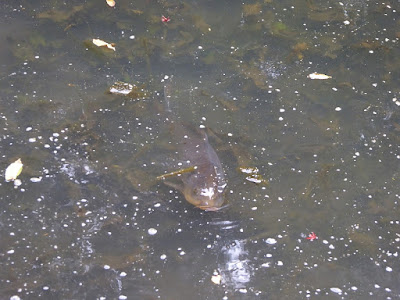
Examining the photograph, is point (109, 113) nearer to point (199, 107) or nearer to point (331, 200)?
point (199, 107)

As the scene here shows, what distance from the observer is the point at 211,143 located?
3508mm

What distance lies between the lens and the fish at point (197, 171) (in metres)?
3.13

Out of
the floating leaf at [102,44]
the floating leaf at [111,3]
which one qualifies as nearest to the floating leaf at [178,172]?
the floating leaf at [102,44]

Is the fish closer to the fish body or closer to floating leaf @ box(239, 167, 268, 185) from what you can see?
the fish body

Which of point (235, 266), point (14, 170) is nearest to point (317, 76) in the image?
point (235, 266)

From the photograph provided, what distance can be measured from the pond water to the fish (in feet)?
0.18

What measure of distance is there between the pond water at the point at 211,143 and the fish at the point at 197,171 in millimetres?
54

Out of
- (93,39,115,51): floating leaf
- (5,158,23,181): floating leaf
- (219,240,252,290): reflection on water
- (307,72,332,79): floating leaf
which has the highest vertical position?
(93,39,115,51): floating leaf

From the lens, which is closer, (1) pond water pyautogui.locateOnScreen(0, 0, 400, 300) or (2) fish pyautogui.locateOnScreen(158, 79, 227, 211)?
(1) pond water pyautogui.locateOnScreen(0, 0, 400, 300)

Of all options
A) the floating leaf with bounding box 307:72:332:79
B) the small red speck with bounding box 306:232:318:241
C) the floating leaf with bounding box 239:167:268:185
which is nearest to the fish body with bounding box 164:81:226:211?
the floating leaf with bounding box 239:167:268:185

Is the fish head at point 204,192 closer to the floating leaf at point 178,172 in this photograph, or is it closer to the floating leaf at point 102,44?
the floating leaf at point 178,172

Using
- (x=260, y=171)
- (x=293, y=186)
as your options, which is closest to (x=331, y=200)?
(x=293, y=186)

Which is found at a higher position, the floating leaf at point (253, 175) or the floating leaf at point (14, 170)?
the floating leaf at point (14, 170)

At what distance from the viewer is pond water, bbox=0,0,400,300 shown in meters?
2.90
